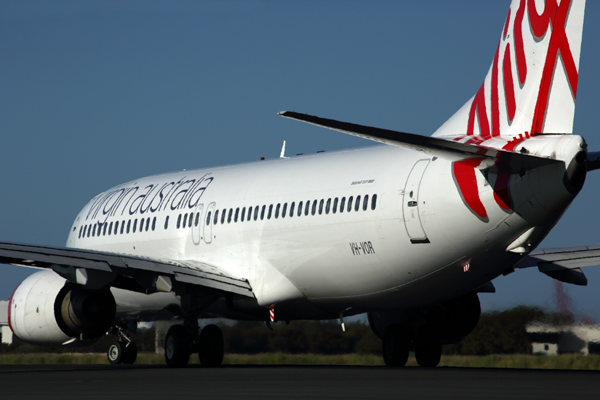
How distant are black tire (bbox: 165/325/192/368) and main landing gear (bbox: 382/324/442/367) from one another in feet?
15.3

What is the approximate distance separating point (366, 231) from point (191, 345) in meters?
5.49

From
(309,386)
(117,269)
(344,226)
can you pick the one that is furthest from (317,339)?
(309,386)

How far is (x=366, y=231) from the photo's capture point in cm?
1773

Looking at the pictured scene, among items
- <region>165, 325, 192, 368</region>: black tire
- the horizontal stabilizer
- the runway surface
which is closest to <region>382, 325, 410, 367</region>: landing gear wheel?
the runway surface

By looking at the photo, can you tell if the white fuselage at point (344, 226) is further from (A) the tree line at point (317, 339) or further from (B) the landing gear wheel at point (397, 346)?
(A) the tree line at point (317, 339)

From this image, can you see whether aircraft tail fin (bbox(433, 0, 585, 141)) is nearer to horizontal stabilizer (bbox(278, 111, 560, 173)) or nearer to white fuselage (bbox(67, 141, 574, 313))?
horizontal stabilizer (bbox(278, 111, 560, 173))

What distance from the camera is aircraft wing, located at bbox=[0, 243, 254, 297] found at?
18.0 metres

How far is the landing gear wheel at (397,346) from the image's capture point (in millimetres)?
20922

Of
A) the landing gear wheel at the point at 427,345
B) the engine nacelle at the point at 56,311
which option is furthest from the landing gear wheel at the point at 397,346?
the engine nacelle at the point at 56,311

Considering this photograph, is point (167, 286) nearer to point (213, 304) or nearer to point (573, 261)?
point (213, 304)

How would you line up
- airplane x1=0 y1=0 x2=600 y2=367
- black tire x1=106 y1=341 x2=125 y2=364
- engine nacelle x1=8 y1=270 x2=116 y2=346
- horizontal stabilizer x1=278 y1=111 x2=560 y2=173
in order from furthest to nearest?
black tire x1=106 y1=341 x2=125 y2=364 < engine nacelle x1=8 y1=270 x2=116 y2=346 < airplane x1=0 y1=0 x2=600 y2=367 < horizontal stabilizer x1=278 y1=111 x2=560 y2=173

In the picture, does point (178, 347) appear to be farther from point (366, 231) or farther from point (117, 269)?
point (366, 231)

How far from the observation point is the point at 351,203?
18250mm

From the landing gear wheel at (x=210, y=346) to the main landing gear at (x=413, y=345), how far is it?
3946 mm
